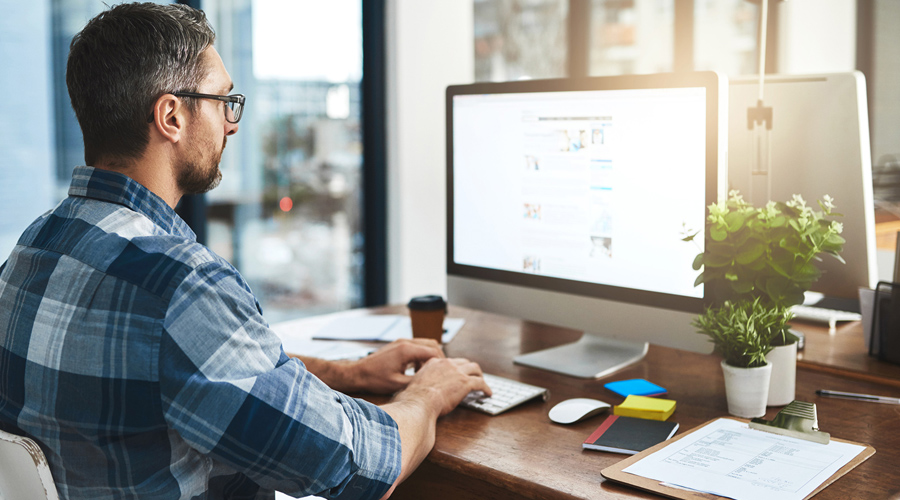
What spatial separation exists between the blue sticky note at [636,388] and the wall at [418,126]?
1.75 meters

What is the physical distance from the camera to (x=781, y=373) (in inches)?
45.7

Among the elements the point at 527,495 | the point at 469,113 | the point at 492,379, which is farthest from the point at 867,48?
the point at 527,495

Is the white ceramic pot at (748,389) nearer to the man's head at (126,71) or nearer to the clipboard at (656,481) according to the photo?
the clipboard at (656,481)

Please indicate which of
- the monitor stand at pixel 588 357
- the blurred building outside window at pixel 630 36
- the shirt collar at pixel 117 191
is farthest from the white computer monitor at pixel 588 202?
the blurred building outside window at pixel 630 36

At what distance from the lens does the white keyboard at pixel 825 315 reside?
172 cm

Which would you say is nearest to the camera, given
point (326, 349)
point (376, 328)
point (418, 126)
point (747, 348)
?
point (747, 348)

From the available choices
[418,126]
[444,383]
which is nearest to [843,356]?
[444,383]

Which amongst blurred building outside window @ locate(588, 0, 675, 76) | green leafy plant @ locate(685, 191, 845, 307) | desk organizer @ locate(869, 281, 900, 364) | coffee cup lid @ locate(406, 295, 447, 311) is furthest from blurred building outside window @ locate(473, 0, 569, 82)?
green leafy plant @ locate(685, 191, 845, 307)

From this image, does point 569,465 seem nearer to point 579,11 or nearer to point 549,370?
point 549,370

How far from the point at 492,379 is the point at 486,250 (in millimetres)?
373

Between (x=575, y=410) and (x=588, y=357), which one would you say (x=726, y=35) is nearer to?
(x=588, y=357)

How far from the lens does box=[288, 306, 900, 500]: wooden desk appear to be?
896 mm

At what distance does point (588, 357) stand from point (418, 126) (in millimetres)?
1671

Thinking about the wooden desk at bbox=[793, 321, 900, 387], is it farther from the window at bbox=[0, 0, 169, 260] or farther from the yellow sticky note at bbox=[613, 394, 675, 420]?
the window at bbox=[0, 0, 169, 260]
